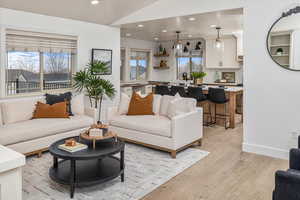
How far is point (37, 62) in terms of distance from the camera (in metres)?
5.24

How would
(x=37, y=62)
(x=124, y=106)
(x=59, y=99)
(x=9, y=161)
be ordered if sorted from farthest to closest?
(x=37, y=62) → (x=124, y=106) → (x=59, y=99) → (x=9, y=161)

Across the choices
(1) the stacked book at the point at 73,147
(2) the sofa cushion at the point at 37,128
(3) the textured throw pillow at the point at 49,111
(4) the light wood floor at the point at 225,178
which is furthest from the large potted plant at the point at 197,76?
(1) the stacked book at the point at 73,147

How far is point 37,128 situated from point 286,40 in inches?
156

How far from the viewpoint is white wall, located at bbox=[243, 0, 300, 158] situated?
12.9 ft

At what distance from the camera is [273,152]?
4094mm

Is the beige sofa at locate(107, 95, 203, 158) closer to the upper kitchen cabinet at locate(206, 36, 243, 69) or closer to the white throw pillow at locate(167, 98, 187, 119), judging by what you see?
the white throw pillow at locate(167, 98, 187, 119)

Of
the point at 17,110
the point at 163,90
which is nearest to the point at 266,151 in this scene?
the point at 163,90

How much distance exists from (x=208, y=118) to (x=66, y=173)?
4.42 metres


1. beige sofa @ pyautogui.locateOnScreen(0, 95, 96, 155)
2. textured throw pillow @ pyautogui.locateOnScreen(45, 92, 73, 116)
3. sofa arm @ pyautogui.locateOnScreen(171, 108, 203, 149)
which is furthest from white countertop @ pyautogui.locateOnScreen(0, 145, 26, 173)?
textured throw pillow @ pyautogui.locateOnScreen(45, 92, 73, 116)

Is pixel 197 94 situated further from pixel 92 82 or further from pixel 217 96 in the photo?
pixel 92 82

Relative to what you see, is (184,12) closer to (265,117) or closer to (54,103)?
(265,117)

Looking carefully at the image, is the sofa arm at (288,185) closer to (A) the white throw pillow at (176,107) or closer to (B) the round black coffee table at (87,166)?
(B) the round black coffee table at (87,166)

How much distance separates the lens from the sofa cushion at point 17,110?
419 centimetres

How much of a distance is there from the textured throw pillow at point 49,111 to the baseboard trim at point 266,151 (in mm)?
3145
